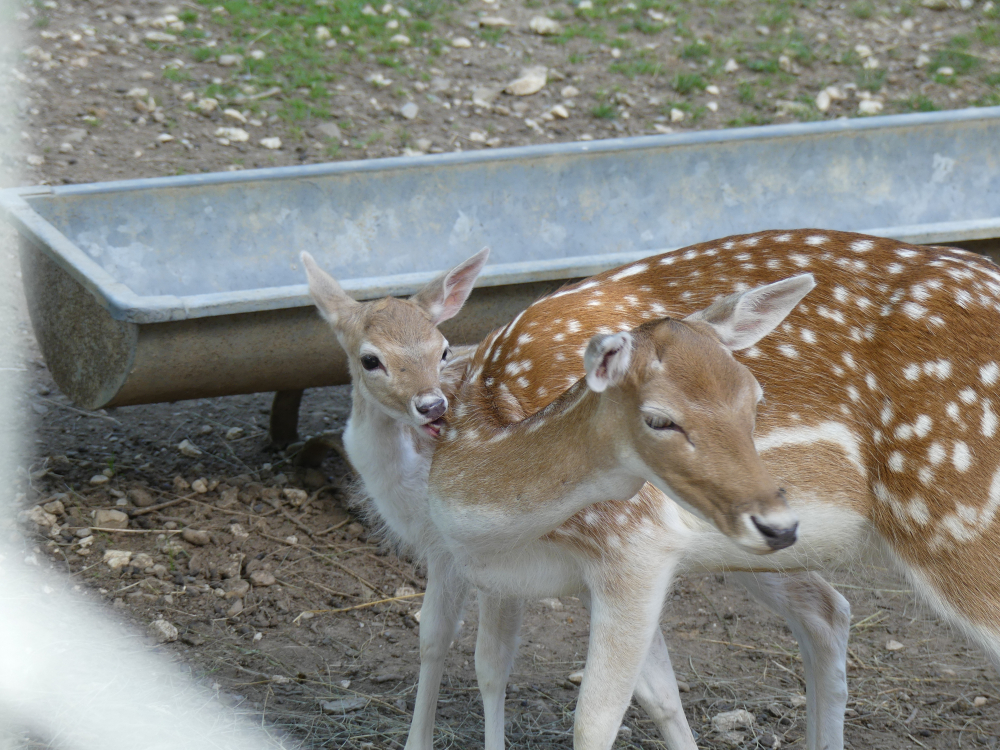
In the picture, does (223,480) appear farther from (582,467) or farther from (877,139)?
(877,139)

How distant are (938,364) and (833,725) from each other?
4.48 ft

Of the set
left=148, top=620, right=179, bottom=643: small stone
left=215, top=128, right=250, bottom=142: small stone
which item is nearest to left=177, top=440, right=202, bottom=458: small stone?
left=148, top=620, right=179, bottom=643: small stone

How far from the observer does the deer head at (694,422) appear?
7.68 feet

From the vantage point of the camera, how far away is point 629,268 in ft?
11.4

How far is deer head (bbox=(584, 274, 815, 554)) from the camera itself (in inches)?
92.1

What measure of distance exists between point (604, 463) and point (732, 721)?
1835 mm

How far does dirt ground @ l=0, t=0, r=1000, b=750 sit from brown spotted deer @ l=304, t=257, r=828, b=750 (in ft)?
1.83

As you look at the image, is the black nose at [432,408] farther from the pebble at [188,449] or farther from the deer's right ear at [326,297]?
the pebble at [188,449]

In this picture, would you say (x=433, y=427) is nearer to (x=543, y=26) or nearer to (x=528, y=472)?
(x=528, y=472)

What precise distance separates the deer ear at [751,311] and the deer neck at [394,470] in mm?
1118

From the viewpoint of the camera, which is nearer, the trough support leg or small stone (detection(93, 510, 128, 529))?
small stone (detection(93, 510, 128, 529))

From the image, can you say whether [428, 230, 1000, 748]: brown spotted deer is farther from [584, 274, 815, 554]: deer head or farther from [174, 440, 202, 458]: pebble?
[174, 440, 202, 458]: pebble

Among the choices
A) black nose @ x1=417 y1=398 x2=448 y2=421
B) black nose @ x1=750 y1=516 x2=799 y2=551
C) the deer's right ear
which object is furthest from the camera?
the deer's right ear

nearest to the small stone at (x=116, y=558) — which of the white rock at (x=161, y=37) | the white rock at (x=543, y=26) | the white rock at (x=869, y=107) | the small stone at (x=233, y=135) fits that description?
the small stone at (x=233, y=135)
